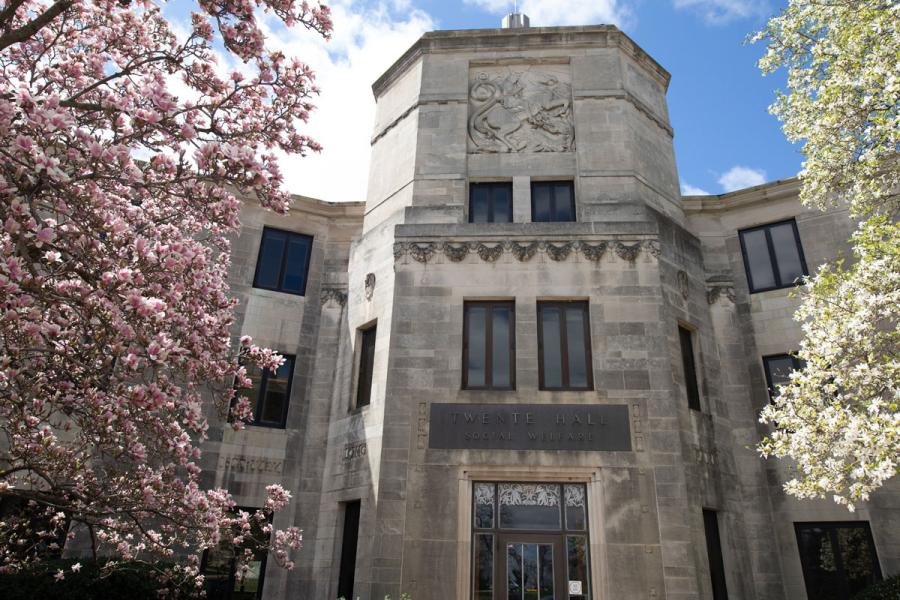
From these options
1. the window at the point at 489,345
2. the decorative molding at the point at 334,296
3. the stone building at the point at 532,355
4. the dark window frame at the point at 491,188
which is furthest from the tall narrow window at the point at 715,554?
the decorative molding at the point at 334,296

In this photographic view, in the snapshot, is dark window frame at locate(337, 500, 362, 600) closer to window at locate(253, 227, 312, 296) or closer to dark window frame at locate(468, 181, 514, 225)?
window at locate(253, 227, 312, 296)

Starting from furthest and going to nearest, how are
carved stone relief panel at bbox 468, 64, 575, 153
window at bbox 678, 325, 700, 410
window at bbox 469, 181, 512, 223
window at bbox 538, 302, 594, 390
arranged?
carved stone relief panel at bbox 468, 64, 575, 153 → window at bbox 469, 181, 512, 223 → window at bbox 678, 325, 700, 410 → window at bbox 538, 302, 594, 390

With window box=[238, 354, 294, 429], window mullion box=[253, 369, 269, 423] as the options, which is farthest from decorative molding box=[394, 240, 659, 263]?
window mullion box=[253, 369, 269, 423]

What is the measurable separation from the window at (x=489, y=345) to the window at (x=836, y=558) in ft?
28.7

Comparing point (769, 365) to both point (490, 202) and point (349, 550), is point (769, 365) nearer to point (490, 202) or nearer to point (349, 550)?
point (490, 202)

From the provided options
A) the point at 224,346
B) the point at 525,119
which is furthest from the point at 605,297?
the point at 224,346

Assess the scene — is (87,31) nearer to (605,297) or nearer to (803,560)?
(605,297)

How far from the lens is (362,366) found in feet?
57.1

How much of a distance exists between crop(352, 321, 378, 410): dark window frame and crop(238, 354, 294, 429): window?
2.48 meters

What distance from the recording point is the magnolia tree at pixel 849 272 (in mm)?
10031

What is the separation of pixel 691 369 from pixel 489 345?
18.7 feet

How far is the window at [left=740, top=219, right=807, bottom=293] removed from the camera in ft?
62.7

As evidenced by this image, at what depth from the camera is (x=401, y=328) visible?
15.9 metres

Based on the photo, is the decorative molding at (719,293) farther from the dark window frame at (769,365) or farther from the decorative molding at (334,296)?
the decorative molding at (334,296)
